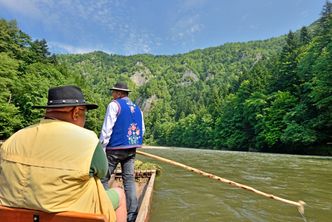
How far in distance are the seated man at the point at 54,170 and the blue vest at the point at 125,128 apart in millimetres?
2386

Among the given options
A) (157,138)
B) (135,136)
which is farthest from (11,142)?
(157,138)

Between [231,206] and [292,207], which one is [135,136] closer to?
[231,206]

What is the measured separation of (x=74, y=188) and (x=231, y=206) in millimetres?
5343

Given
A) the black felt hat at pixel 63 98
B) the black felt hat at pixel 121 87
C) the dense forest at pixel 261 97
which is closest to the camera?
the black felt hat at pixel 63 98

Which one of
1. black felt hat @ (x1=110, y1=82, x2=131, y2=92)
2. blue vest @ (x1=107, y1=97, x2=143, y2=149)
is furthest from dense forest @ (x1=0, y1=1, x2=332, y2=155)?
blue vest @ (x1=107, y1=97, x2=143, y2=149)

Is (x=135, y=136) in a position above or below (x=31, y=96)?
below

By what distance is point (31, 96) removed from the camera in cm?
3894

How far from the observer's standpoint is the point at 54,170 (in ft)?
7.48

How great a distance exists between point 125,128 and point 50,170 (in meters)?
2.67

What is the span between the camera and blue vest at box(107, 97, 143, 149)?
4895 millimetres

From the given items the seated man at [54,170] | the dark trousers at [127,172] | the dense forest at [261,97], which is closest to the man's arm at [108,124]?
the dark trousers at [127,172]

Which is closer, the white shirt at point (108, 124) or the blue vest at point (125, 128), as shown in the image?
the white shirt at point (108, 124)

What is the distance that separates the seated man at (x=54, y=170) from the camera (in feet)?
7.45

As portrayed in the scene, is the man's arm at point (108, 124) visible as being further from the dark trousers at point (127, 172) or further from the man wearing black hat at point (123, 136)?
the dark trousers at point (127, 172)
